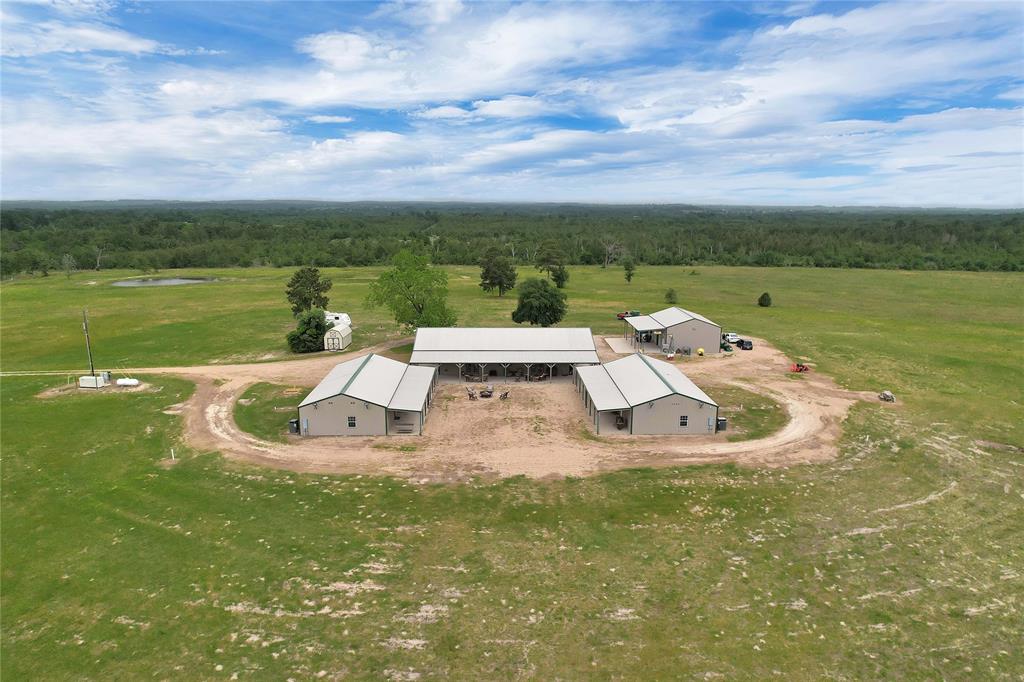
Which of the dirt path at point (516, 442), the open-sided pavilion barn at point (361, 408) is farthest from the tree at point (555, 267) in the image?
the open-sided pavilion barn at point (361, 408)

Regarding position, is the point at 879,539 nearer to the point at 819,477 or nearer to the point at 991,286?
the point at 819,477

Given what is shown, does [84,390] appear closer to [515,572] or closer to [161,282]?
[515,572]

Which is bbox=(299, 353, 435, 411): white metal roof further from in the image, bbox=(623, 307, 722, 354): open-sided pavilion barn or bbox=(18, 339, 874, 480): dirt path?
bbox=(623, 307, 722, 354): open-sided pavilion barn

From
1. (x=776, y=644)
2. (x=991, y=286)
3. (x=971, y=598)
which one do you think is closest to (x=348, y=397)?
(x=776, y=644)

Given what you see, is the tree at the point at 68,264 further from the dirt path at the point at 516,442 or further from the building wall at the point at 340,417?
the building wall at the point at 340,417

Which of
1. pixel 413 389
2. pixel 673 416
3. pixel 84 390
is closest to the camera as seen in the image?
pixel 673 416

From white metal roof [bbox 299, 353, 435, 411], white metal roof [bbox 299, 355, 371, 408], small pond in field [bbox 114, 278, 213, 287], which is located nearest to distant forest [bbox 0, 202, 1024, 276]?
small pond in field [bbox 114, 278, 213, 287]

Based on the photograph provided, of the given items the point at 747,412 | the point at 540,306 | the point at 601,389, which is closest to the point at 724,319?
the point at 540,306
